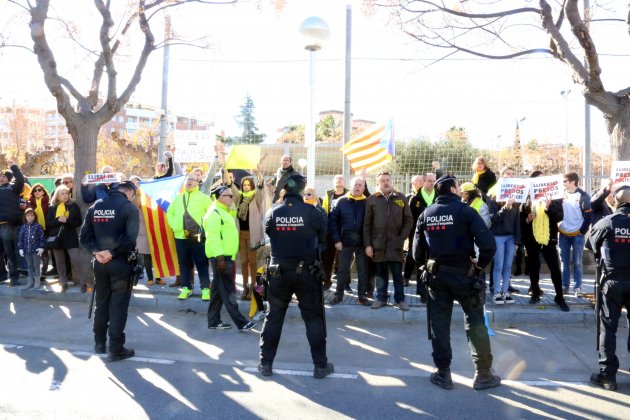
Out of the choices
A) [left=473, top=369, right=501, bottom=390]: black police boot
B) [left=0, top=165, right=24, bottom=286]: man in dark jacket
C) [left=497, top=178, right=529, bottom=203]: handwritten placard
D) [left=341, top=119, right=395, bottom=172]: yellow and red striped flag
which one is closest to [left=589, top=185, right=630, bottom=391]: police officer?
[left=473, top=369, right=501, bottom=390]: black police boot

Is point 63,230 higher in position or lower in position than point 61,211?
lower

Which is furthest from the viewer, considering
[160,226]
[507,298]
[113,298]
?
[160,226]

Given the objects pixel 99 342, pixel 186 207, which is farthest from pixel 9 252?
pixel 99 342

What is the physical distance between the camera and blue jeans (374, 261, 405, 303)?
7.42m

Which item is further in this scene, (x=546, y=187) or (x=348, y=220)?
(x=348, y=220)

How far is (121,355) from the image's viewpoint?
5.77 meters

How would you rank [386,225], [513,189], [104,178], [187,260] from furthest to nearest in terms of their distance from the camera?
1. [187,260]
2. [386,225]
3. [513,189]
4. [104,178]

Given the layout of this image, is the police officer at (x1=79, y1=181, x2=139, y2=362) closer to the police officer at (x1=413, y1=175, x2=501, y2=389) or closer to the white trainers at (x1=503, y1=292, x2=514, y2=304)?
the police officer at (x1=413, y1=175, x2=501, y2=389)

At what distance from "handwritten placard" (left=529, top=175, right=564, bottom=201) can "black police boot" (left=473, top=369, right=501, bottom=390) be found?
3.32 meters

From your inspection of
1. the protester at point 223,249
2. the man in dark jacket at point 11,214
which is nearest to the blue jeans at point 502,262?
the protester at point 223,249

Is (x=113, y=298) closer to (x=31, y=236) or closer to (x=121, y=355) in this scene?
(x=121, y=355)

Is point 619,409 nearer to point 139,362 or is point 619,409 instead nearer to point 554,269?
point 554,269

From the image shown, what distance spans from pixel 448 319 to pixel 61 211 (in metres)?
6.72

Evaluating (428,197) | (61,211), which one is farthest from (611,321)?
(61,211)
